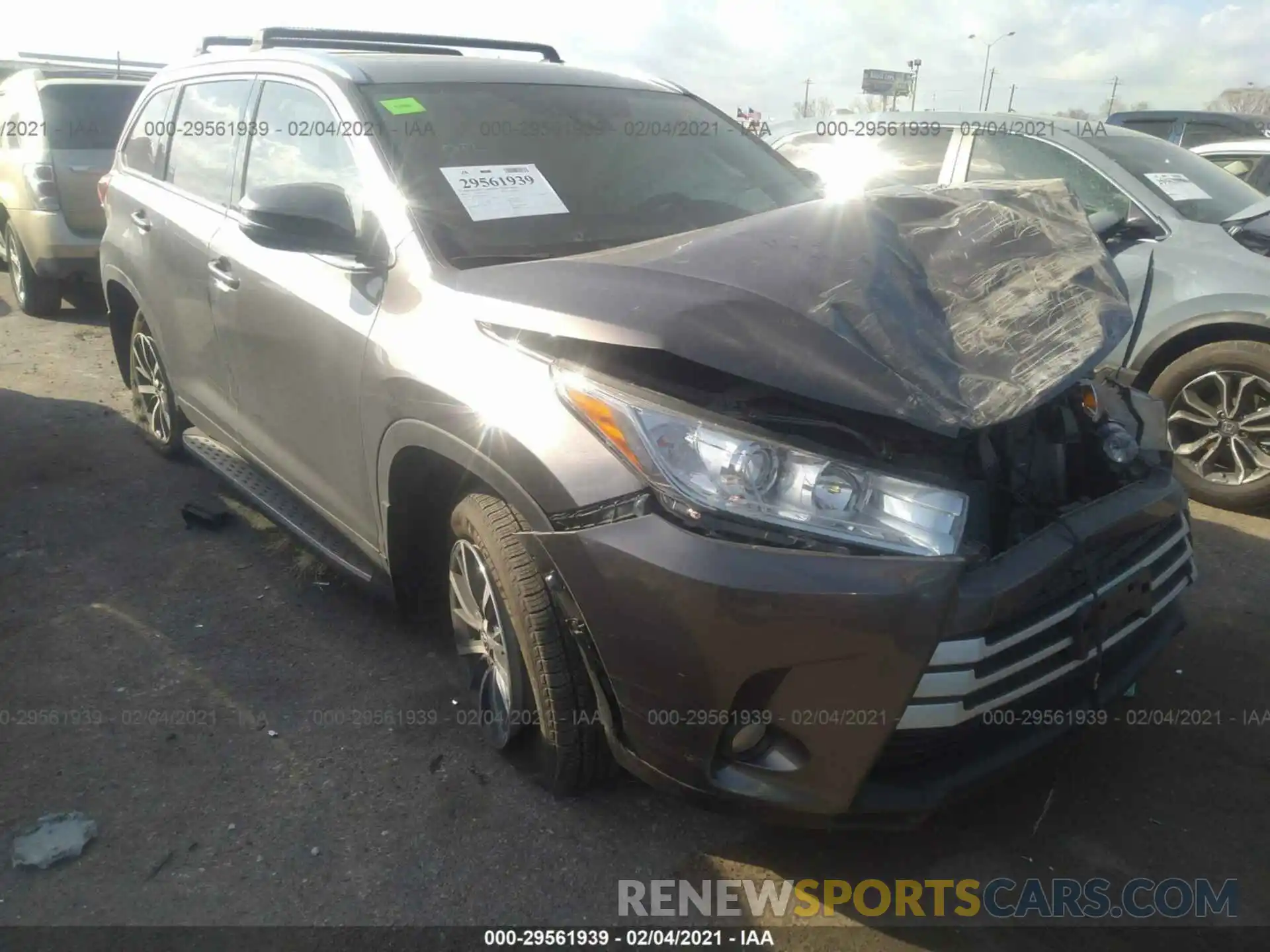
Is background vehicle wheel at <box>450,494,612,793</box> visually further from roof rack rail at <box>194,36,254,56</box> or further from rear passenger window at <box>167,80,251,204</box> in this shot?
roof rack rail at <box>194,36,254,56</box>

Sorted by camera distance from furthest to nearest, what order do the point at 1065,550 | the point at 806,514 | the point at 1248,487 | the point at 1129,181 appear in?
the point at 1129,181, the point at 1248,487, the point at 1065,550, the point at 806,514

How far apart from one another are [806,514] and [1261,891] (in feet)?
4.78

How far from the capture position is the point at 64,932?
2.19 meters

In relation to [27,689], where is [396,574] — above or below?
above

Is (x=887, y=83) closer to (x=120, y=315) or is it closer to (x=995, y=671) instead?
(x=120, y=315)

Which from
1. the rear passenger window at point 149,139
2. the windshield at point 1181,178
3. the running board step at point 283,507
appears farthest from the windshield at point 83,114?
the windshield at point 1181,178

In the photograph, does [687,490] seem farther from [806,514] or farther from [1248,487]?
[1248,487]

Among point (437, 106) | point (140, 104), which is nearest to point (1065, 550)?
point (437, 106)

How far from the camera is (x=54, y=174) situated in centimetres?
729

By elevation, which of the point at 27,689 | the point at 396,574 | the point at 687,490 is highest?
the point at 687,490

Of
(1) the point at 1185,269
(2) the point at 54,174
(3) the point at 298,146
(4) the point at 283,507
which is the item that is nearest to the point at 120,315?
(4) the point at 283,507

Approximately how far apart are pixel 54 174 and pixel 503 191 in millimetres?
6096

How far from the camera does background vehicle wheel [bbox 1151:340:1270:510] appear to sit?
423 cm

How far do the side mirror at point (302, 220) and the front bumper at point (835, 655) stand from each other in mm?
1161
